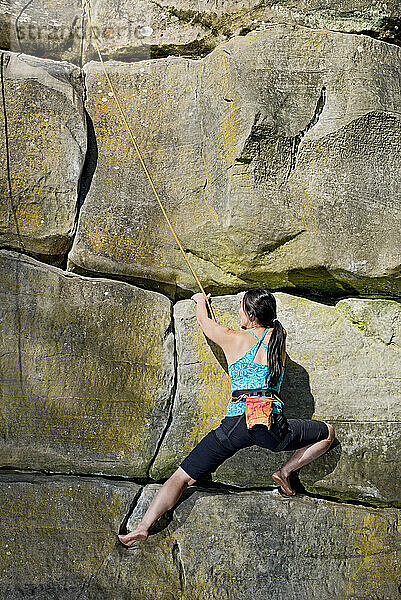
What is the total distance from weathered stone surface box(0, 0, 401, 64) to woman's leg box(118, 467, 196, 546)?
2.62 meters

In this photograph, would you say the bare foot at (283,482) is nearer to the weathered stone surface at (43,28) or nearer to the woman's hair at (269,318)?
the woman's hair at (269,318)

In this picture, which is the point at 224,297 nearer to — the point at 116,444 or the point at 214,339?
the point at 214,339

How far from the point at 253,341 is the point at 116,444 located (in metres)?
0.96

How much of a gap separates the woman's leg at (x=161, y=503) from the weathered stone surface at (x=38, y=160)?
1.44 meters

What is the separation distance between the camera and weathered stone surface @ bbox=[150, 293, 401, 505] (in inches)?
138

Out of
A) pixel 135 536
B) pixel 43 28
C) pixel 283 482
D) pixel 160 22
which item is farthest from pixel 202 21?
pixel 135 536

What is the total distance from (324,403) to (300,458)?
355 mm

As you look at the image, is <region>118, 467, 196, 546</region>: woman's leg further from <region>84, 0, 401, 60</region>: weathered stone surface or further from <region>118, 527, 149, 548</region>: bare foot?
<region>84, 0, 401, 60</region>: weathered stone surface

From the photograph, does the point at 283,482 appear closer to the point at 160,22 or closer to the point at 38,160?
the point at 38,160

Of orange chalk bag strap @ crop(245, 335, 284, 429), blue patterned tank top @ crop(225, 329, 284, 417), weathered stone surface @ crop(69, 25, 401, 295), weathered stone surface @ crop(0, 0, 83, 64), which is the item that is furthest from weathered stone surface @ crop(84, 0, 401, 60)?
orange chalk bag strap @ crop(245, 335, 284, 429)

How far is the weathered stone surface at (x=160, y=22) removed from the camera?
3920 millimetres

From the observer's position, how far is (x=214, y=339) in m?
3.35

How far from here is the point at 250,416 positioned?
122 inches

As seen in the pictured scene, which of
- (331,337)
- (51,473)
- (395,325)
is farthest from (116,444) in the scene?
(395,325)
